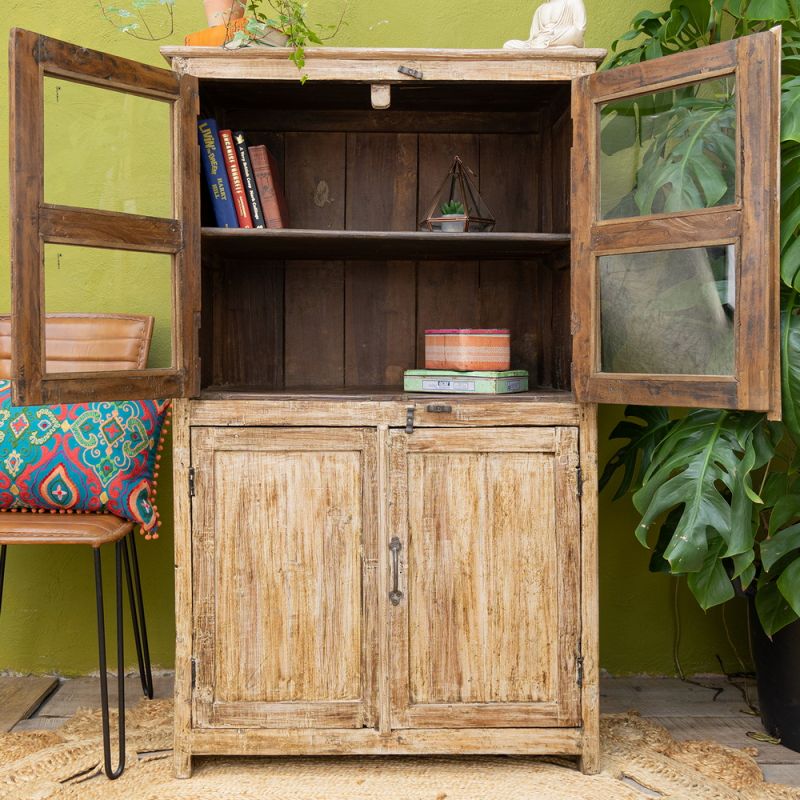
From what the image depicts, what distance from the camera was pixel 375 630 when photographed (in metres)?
1.88

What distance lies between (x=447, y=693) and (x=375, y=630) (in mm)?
221

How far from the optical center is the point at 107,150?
1.89 meters

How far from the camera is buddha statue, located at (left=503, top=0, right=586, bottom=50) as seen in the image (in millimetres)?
1863

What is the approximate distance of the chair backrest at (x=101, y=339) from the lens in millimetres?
2029

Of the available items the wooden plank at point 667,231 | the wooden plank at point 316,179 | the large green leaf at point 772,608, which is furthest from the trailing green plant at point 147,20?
the large green leaf at point 772,608

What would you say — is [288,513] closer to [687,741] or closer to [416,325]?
[416,325]

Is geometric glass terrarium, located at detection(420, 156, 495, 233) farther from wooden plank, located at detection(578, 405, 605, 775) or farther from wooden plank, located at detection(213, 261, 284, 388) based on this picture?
wooden plank, located at detection(578, 405, 605, 775)

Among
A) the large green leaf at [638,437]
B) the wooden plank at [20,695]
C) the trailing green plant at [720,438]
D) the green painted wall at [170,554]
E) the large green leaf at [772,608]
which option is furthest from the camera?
the green painted wall at [170,554]

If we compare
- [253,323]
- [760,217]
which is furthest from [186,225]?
[760,217]

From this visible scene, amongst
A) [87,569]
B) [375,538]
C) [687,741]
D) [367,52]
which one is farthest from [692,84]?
[87,569]

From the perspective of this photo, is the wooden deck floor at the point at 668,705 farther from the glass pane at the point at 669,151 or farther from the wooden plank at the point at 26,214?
the glass pane at the point at 669,151

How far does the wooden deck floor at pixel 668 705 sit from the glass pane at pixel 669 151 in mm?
1336

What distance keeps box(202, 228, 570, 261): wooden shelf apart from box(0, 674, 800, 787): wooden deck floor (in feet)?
4.23

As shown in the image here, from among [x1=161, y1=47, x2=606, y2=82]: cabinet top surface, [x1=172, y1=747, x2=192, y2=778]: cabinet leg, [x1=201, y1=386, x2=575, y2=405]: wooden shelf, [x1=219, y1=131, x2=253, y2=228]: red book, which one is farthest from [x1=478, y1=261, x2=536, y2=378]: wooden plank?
[x1=172, y1=747, x2=192, y2=778]: cabinet leg
